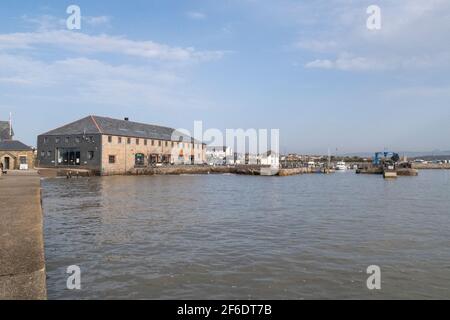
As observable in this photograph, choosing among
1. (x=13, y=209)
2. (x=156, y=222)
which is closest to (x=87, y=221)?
(x=156, y=222)

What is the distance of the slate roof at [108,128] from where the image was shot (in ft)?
225

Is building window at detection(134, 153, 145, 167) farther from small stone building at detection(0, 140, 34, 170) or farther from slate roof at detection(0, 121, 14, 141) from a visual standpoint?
slate roof at detection(0, 121, 14, 141)

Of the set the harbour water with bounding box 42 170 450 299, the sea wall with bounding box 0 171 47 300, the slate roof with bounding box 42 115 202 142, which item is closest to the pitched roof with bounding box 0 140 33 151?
the slate roof with bounding box 42 115 202 142

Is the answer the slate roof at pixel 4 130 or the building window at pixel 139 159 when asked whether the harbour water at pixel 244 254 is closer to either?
the building window at pixel 139 159

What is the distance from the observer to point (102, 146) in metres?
65.8

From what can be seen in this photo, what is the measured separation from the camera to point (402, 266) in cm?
1109

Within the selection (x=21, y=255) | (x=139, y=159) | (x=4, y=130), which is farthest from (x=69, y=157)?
(x=21, y=255)

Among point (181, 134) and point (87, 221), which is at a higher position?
point (181, 134)

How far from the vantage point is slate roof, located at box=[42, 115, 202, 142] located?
68688 mm

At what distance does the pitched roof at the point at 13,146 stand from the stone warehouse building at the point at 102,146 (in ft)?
37.7

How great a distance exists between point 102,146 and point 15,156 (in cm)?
1380

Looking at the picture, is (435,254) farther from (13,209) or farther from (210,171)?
(210,171)

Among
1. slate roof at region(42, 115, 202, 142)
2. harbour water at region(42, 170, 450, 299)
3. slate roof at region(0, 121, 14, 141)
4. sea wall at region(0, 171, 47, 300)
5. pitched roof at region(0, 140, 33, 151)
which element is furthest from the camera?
slate roof at region(42, 115, 202, 142)
